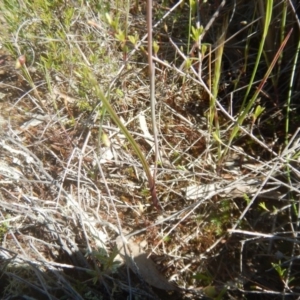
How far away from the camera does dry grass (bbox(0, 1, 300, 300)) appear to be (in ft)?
5.59

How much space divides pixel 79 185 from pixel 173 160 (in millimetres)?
376

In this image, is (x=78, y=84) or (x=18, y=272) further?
(x=78, y=84)

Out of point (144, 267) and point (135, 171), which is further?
point (135, 171)

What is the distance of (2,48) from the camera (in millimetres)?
2146

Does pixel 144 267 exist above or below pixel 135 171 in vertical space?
below

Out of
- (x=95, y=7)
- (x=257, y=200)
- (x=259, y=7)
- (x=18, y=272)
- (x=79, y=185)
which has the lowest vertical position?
(x=257, y=200)

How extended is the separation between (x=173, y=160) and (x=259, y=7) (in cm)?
67

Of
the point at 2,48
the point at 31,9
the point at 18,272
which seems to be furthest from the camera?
the point at 2,48

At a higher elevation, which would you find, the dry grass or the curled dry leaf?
the dry grass

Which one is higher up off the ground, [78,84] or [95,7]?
[95,7]

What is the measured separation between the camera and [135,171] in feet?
6.12

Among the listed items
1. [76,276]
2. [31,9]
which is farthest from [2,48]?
[76,276]

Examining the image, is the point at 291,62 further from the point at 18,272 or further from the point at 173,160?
the point at 18,272

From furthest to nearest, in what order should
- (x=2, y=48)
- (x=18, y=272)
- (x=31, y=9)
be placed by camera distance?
(x=2, y=48), (x=31, y=9), (x=18, y=272)
